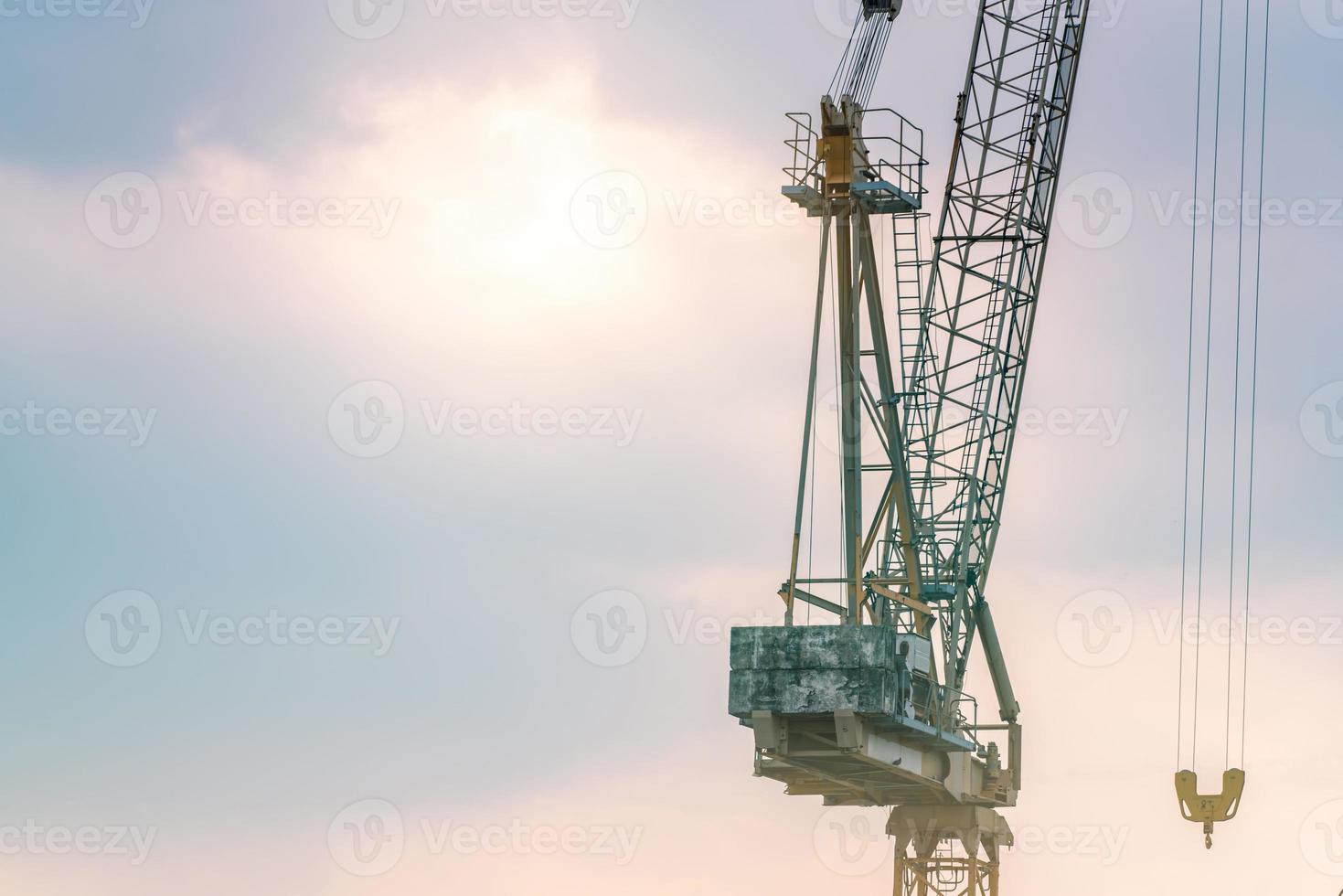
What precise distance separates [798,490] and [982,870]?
23.8 meters

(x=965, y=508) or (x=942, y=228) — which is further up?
(x=942, y=228)

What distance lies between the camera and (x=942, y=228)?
319ft

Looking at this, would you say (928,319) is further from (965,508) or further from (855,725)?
(855,725)

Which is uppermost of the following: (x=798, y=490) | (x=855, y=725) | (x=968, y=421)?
(x=968, y=421)

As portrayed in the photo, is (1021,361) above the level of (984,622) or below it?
above

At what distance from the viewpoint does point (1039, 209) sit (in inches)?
3834

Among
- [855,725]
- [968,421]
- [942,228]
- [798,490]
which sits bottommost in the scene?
[855,725]

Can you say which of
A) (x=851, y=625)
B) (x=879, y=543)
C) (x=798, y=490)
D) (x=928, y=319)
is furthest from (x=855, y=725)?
(x=928, y=319)

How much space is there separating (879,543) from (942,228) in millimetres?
12629

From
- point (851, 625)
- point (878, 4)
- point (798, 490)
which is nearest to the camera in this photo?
point (851, 625)

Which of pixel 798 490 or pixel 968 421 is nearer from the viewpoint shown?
pixel 798 490

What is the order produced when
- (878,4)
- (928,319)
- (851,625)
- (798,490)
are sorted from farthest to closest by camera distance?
(928,319), (878,4), (798,490), (851,625)

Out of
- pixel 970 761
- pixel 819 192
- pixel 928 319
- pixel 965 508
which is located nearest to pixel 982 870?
pixel 970 761

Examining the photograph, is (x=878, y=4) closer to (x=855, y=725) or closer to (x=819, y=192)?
(x=819, y=192)
